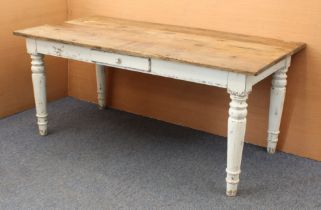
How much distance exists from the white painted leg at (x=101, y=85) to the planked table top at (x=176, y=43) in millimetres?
337

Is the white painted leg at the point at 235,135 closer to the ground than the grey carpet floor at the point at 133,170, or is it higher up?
higher up

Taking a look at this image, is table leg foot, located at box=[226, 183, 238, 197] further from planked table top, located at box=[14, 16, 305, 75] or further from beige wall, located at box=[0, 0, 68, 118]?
beige wall, located at box=[0, 0, 68, 118]

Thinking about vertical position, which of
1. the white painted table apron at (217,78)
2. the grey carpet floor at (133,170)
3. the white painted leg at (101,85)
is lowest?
the grey carpet floor at (133,170)

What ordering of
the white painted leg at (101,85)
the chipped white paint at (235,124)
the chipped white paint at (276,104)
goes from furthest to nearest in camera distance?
1. the white painted leg at (101,85)
2. the chipped white paint at (276,104)
3. the chipped white paint at (235,124)

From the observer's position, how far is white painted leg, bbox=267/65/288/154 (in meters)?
2.06

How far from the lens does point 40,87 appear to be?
229 cm

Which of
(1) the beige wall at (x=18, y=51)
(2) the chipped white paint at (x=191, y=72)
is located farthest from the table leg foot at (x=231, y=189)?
(1) the beige wall at (x=18, y=51)

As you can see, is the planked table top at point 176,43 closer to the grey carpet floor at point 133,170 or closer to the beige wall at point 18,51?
the beige wall at point 18,51

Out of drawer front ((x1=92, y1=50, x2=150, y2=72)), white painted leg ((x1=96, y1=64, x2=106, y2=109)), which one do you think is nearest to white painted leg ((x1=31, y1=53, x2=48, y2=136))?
drawer front ((x1=92, y1=50, x2=150, y2=72))

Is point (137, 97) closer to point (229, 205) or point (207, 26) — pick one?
point (207, 26)

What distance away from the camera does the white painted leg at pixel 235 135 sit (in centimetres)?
174

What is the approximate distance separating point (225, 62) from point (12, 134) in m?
1.29

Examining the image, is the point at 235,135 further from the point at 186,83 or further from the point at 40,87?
the point at 40,87

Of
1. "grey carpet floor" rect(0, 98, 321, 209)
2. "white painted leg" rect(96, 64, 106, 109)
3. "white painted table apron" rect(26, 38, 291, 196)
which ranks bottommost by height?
"grey carpet floor" rect(0, 98, 321, 209)
